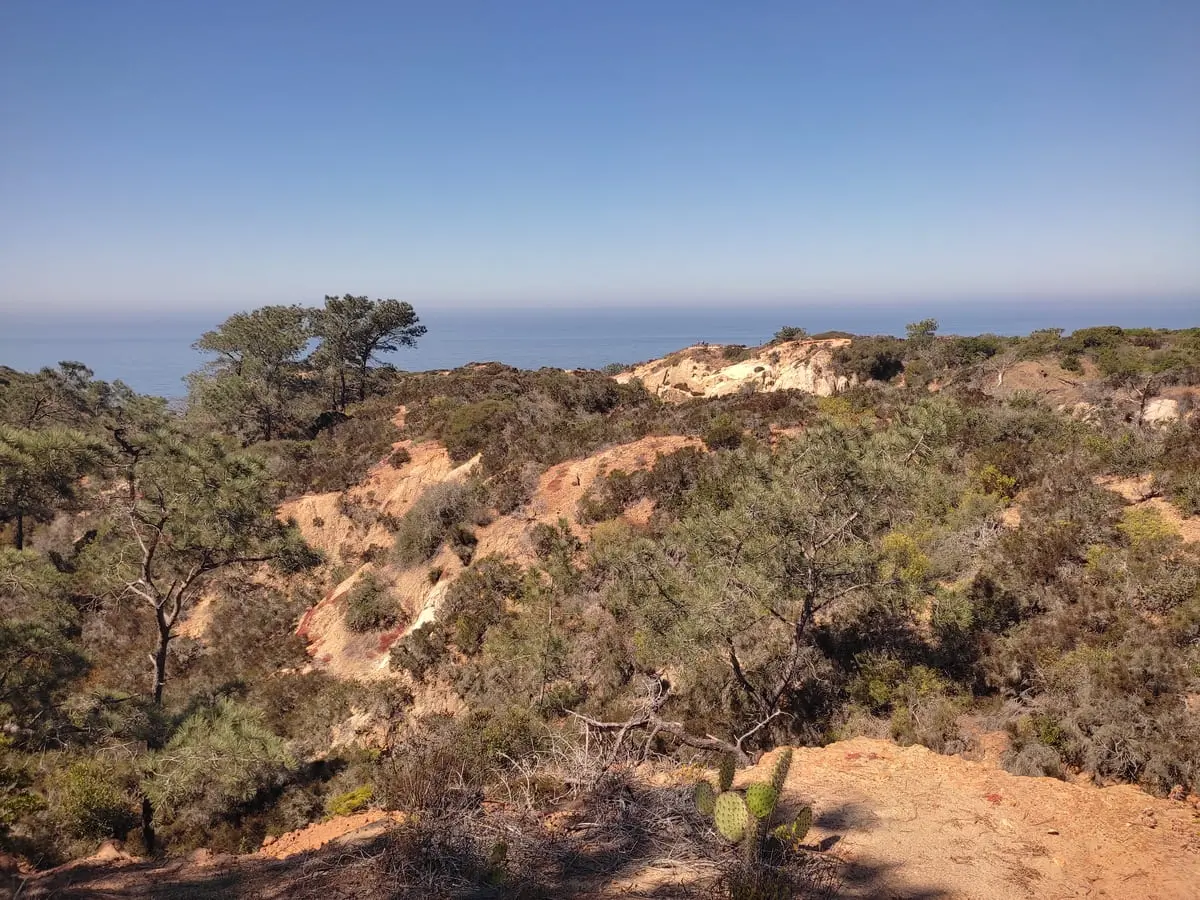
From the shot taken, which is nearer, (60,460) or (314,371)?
(60,460)

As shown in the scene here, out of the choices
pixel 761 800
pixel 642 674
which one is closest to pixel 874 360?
pixel 642 674

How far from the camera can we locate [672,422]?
69.1 ft

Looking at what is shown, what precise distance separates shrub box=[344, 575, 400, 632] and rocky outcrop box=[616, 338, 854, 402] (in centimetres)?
2217

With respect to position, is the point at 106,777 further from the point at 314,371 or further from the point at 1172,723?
the point at 314,371

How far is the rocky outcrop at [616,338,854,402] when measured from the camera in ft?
116

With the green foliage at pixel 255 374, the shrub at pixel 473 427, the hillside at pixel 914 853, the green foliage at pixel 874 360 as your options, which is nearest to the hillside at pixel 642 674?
the hillside at pixel 914 853

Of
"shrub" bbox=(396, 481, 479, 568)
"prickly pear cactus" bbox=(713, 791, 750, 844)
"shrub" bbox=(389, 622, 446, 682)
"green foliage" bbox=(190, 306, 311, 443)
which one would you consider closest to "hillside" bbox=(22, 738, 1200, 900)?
"prickly pear cactus" bbox=(713, 791, 750, 844)

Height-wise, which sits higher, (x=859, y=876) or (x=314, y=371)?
(x=314, y=371)

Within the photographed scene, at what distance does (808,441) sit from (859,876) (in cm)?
544

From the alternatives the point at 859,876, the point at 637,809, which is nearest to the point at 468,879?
the point at 637,809

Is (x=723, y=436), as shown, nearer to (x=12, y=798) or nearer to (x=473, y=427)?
(x=473, y=427)

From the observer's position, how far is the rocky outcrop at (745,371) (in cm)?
3547

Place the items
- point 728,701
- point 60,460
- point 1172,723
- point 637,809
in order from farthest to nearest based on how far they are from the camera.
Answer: point 728,701, point 60,460, point 1172,723, point 637,809

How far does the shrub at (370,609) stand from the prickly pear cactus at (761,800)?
13.2m
